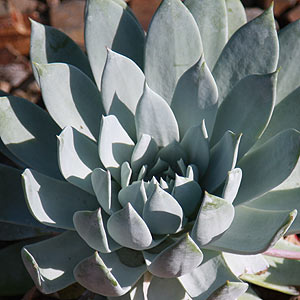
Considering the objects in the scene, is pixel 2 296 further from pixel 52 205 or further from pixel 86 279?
pixel 86 279

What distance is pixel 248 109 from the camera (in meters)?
1.18

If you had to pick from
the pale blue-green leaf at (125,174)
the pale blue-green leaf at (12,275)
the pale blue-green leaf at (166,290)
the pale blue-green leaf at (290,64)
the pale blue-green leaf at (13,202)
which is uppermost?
the pale blue-green leaf at (290,64)

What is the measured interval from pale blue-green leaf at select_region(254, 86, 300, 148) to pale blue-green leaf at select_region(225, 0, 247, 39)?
31 centimetres

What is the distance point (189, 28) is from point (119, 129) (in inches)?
12.0

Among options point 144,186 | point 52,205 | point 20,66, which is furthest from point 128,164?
point 20,66

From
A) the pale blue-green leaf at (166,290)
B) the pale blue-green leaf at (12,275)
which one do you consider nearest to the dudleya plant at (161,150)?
the pale blue-green leaf at (166,290)

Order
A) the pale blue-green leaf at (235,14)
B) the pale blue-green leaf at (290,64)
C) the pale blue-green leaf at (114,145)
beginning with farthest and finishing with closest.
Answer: the pale blue-green leaf at (235,14)
the pale blue-green leaf at (290,64)
the pale blue-green leaf at (114,145)

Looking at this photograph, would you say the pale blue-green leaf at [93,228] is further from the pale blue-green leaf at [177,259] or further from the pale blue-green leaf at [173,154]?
the pale blue-green leaf at [173,154]

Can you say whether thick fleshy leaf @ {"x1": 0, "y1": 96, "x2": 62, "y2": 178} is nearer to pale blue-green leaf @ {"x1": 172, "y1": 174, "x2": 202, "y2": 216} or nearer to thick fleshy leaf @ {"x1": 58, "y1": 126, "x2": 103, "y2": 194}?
thick fleshy leaf @ {"x1": 58, "y1": 126, "x2": 103, "y2": 194}

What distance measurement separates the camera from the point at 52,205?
1.20m

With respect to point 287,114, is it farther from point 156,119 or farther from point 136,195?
point 136,195

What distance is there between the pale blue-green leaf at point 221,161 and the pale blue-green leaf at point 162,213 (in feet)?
0.47

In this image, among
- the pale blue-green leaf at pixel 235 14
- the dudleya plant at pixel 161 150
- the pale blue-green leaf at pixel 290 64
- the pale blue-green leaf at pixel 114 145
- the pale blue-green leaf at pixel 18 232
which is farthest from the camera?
the pale blue-green leaf at pixel 18 232

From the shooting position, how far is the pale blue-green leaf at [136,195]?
42.4 inches
